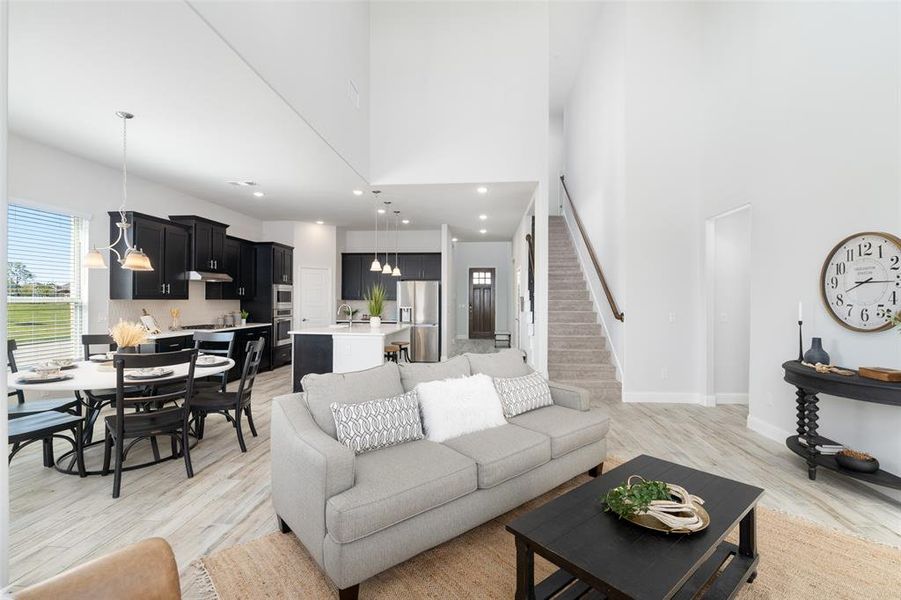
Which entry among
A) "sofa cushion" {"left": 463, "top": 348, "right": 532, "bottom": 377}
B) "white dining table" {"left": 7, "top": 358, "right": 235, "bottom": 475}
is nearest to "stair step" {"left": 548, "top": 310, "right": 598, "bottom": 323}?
"sofa cushion" {"left": 463, "top": 348, "right": 532, "bottom": 377}

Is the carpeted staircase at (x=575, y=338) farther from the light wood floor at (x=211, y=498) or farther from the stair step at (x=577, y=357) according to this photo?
the light wood floor at (x=211, y=498)

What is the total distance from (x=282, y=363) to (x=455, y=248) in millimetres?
6451

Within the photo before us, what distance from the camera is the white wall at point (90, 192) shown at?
3.92m

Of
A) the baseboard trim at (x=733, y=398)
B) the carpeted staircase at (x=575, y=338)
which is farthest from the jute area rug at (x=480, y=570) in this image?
the carpeted staircase at (x=575, y=338)

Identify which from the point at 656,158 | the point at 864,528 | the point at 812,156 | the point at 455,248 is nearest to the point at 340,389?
the point at 864,528

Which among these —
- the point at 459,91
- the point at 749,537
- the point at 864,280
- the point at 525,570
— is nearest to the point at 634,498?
the point at 525,570

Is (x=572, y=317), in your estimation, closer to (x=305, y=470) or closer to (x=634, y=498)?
(x=634, y=498)

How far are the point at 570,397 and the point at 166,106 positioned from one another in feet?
13.1

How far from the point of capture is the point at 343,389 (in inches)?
95.3

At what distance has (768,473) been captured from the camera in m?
3.07

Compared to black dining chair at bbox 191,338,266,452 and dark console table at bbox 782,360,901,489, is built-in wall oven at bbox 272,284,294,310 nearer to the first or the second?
black dining chair at bbox 191,338,266,452

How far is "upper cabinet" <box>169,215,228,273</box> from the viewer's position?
18.6ft

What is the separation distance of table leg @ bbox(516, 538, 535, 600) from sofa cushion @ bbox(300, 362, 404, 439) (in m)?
1.14

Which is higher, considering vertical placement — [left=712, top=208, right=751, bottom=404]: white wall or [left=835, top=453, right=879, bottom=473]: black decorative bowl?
[left=712, top=208, right=751, bottom=404]: white wall
